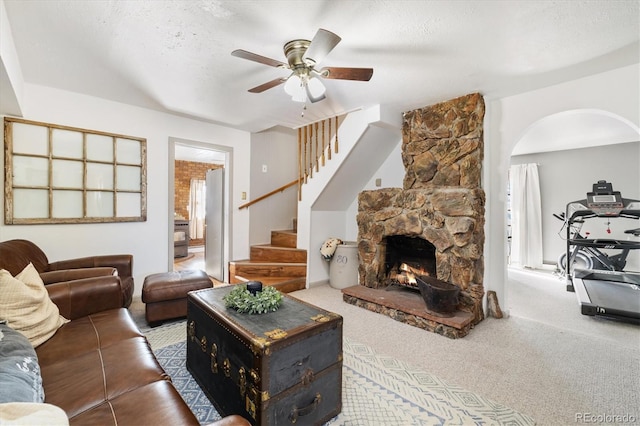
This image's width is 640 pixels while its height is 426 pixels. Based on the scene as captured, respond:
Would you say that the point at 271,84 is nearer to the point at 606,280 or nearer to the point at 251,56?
the point at 251,56

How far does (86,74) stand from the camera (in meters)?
2.68

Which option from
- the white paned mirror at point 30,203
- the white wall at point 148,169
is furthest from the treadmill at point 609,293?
the white paned mirror at point 30,203

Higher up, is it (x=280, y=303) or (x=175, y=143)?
(x=175, y=143)

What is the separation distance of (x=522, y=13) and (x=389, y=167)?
2.70 metres

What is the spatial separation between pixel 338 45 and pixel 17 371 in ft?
8.25

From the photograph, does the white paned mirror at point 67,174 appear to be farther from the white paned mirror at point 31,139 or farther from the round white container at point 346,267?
the round white container at point 346,267

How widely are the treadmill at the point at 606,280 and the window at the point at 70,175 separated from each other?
18.9 ft

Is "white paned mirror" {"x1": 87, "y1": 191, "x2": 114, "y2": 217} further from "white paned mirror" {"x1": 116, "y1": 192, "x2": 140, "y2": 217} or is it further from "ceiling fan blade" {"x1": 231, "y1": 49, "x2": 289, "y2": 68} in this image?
"ceiling fan blade" {"x1": 231, "y1": 49, "x2": 289, "y2": 68}

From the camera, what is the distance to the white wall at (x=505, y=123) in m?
2.61

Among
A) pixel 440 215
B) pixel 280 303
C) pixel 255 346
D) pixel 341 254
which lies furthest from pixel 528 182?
pixel 255 346

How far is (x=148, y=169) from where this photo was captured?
3715mm

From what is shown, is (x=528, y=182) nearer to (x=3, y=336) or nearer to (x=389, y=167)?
(x=389, y=167)

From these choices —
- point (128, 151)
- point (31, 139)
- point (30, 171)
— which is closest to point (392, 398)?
point (128, 151)

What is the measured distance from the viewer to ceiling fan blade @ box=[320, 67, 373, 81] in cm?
198
